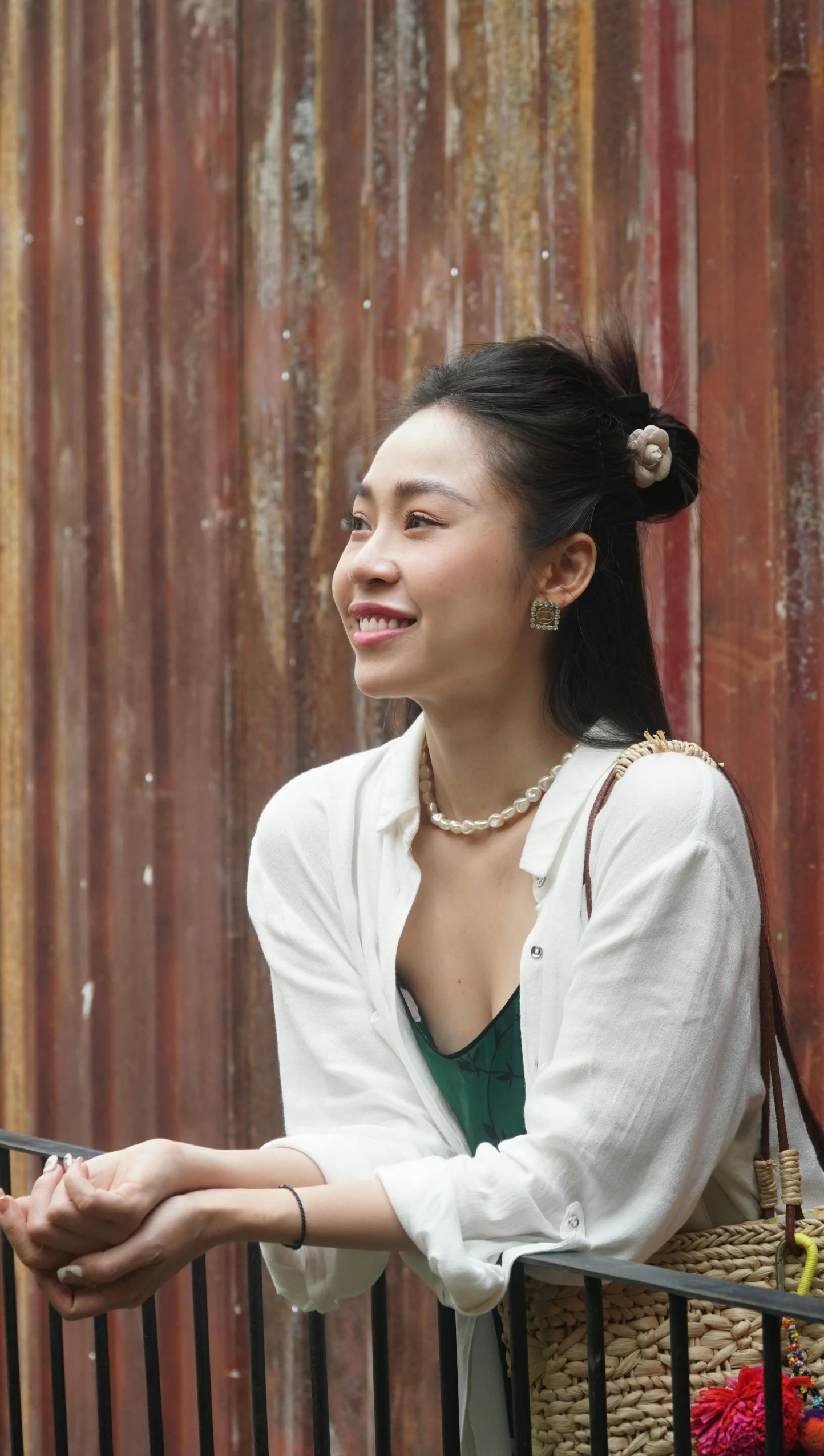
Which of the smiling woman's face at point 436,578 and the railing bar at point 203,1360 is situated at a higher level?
the smiling woman's face at point 436,578

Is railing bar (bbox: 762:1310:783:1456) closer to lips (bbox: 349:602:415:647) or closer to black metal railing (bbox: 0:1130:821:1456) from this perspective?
black metal railing (bbox: 0:1130:821:1456)

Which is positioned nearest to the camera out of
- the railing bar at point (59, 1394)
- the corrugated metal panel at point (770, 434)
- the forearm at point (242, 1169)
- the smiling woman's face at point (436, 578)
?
the forearm at point (242, 1169)


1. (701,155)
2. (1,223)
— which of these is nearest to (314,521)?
(701,155)

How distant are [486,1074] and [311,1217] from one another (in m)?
0.38

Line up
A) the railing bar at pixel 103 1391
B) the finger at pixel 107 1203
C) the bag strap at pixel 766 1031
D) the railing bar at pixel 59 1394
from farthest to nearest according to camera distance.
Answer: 1. the railing bar at pixel 59 1394
2. the railing bar at pixel 103 1391
3. the bag strap at pixel 766 1031
4. the finger at pixel 107 1203

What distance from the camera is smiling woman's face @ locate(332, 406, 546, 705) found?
1.82 meters

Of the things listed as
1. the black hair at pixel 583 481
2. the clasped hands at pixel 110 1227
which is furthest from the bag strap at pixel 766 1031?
the clasped hands at pixel 110 1227

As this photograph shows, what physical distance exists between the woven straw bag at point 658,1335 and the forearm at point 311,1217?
24 cm

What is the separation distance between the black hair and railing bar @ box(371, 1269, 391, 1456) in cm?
80

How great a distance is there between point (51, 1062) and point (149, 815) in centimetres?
80

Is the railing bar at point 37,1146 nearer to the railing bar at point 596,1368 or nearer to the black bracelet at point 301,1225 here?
the black bracelet at point 301,1225

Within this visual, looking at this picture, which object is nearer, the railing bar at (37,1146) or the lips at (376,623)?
the lips at (376,623)

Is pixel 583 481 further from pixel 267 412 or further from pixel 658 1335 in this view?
pixel 267 412

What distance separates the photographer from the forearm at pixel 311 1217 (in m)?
1.56
